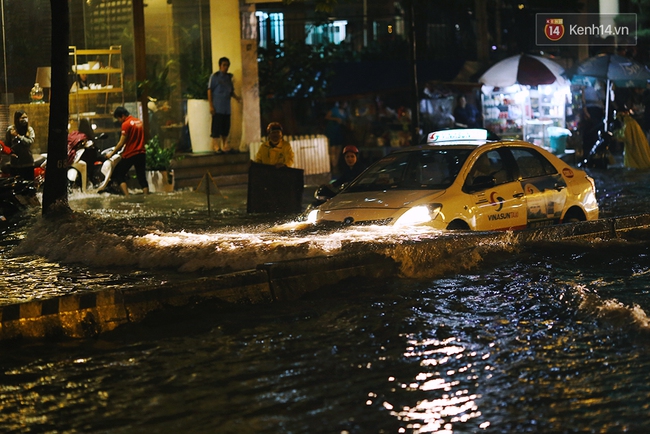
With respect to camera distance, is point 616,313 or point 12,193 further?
point 12,193

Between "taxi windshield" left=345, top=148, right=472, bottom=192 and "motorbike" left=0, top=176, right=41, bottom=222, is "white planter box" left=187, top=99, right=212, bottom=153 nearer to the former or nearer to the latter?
"motorbike" left=0, top=176, right=41, bottom=222

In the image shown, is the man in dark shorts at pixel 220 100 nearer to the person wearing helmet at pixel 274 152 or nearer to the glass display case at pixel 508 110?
the person wearing helmet at pixel 274 152

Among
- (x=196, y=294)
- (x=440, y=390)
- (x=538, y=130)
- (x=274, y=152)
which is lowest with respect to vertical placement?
(x=440, y=390)

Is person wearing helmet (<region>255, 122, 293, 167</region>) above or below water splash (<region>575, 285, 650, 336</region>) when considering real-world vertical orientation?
above

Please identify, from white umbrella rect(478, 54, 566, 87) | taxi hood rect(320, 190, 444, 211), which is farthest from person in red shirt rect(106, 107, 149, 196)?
white umbrella rect(478, 54, 566, 87)

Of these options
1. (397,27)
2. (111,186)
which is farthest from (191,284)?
(397,27)

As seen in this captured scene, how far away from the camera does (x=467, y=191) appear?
1046cm

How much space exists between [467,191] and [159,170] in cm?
1039

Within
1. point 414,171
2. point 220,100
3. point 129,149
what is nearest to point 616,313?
point 414,171

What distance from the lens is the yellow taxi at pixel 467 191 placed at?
10148 mm

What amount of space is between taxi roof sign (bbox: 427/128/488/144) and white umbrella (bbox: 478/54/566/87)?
39.5ft

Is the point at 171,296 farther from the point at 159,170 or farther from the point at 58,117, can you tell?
the point at 159,170

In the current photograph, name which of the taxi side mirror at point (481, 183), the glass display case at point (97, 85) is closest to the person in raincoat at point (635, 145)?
the glass display case at point (97, 85)

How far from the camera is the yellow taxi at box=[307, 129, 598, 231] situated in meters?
10.1
